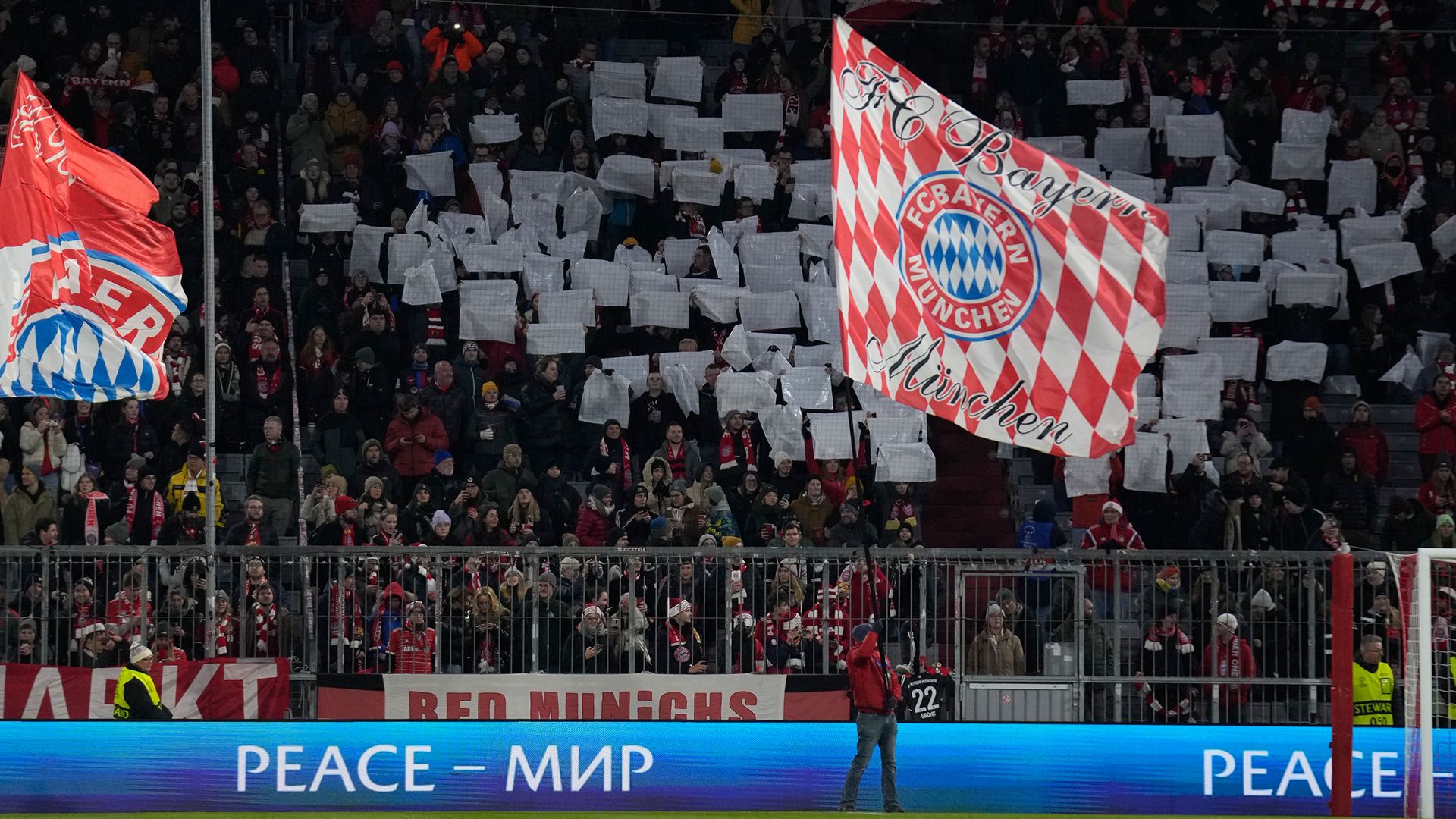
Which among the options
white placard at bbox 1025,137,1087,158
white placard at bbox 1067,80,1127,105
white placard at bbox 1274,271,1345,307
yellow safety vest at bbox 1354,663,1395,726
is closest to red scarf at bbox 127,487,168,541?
yellow safety vest at bbox 1354,663,1395,726

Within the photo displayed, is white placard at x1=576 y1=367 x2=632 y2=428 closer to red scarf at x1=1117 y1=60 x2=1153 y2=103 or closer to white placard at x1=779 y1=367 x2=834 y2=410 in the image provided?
white placard at x1=779 y1=367 x2=834 y2=410

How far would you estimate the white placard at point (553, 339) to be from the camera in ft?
70.8

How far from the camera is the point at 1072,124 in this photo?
81.0ft

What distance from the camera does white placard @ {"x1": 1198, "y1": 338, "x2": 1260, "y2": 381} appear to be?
21969mm

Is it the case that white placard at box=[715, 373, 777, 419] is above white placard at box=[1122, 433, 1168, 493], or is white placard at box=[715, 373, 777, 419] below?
above

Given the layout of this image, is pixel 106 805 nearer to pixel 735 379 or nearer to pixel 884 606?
pixel 884 606

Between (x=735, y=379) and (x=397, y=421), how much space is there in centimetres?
374

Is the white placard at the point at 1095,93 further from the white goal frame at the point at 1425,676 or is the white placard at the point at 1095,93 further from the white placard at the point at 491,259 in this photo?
the white goal frame at the point at 1425,676

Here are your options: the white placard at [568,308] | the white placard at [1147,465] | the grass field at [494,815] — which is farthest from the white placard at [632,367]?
the grass field at [494,815]

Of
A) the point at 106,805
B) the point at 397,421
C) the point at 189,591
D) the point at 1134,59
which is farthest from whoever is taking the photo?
the point at 1134,59

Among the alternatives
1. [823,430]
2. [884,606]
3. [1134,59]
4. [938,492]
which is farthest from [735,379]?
[1134,59]

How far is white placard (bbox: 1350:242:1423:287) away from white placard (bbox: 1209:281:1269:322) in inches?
52.8

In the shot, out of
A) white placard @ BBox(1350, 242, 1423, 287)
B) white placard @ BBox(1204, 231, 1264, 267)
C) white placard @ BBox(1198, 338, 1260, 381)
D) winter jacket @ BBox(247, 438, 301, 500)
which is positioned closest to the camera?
winter jacket @ BBox(247, 438, 301, 500)

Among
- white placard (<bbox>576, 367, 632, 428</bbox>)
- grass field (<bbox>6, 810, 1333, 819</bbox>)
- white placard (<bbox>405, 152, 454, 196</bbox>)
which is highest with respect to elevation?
white placard (<bbox>405, 152, 454, 196</bbox>)
